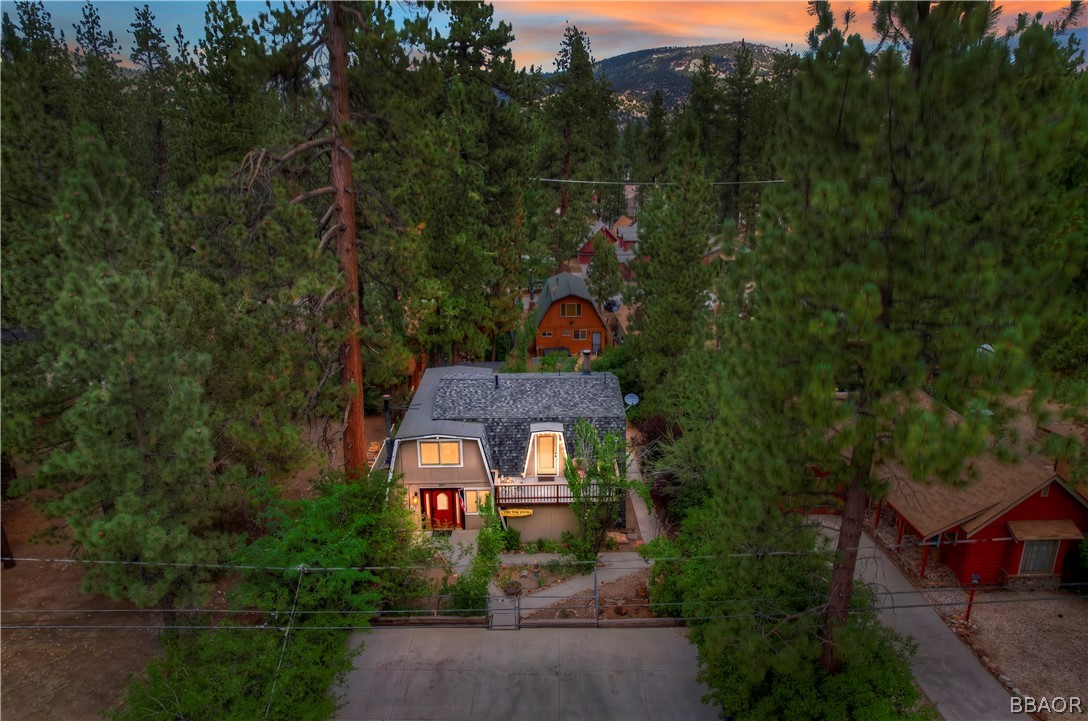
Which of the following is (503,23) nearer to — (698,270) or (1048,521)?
(698,270)

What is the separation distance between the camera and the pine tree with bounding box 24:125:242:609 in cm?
1089

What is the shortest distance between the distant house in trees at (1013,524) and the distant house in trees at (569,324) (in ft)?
68.8

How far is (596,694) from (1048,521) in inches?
484

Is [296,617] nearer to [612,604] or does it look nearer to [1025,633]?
[612,604]

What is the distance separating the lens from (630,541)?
19.0 metres

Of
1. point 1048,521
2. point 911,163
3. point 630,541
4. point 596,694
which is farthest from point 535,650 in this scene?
point 1048,521

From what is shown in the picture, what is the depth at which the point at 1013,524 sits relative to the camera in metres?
15.5

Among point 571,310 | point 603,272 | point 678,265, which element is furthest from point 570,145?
point 678,265

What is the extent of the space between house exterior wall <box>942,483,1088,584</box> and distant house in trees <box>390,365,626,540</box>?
31.9 feet

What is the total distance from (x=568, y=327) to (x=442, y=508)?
1851 centimetres

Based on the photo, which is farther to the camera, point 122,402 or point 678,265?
point 678,265

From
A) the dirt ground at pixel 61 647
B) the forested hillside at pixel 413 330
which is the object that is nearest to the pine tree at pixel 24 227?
the forested hillside at pixel 413 330

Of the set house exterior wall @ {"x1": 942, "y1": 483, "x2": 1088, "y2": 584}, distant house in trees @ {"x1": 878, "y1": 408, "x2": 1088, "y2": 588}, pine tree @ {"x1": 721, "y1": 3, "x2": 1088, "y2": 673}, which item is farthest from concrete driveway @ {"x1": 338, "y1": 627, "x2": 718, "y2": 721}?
house exterior wall @ {"x1": 942, "y1": 483, "x2": 1088, "y2": 584}

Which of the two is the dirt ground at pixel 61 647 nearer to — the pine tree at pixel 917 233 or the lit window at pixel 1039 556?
the pine tree at pixel 917 233
